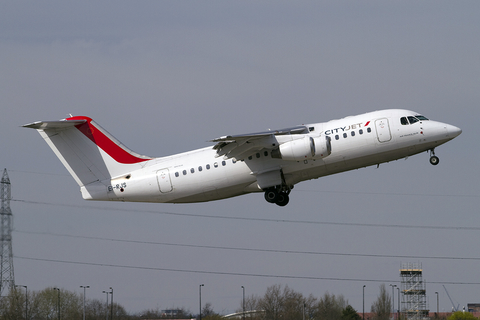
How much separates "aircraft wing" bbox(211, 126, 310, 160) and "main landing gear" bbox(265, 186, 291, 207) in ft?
5.44

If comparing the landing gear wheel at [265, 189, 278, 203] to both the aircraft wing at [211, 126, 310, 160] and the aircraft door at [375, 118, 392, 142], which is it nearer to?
the aircraft wing at [211, 126, 310, 160]

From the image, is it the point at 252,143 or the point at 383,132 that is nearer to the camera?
the point at 383,132

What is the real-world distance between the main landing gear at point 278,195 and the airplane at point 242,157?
4 centimetres

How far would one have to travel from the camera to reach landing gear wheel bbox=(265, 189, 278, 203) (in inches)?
1039

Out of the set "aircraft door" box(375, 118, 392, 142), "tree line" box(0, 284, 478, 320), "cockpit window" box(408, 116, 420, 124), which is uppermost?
"cockpit window" box(408, 116, 420, 124)

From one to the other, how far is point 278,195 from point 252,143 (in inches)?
94.1

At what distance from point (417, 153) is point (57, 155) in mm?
13377

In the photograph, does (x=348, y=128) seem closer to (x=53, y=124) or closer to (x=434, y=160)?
(x=434, y=160)

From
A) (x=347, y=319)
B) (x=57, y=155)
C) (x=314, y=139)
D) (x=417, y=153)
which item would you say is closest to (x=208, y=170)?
(x=314, y=139)

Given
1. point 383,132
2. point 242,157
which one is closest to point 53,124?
point 242,157

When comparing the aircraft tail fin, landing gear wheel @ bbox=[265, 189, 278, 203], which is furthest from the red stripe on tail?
landing gear wheel @ bbox=[265, 189, 278, 203]

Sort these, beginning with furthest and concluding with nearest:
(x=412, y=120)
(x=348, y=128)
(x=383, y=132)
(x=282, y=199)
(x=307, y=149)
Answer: (x=282, y=199), (x=412, y=120), (x=348, y=128), (x=383, y=132), (x=307, y=149)

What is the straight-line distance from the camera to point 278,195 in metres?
26.5

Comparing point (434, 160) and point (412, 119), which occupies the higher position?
point (412, 119)
